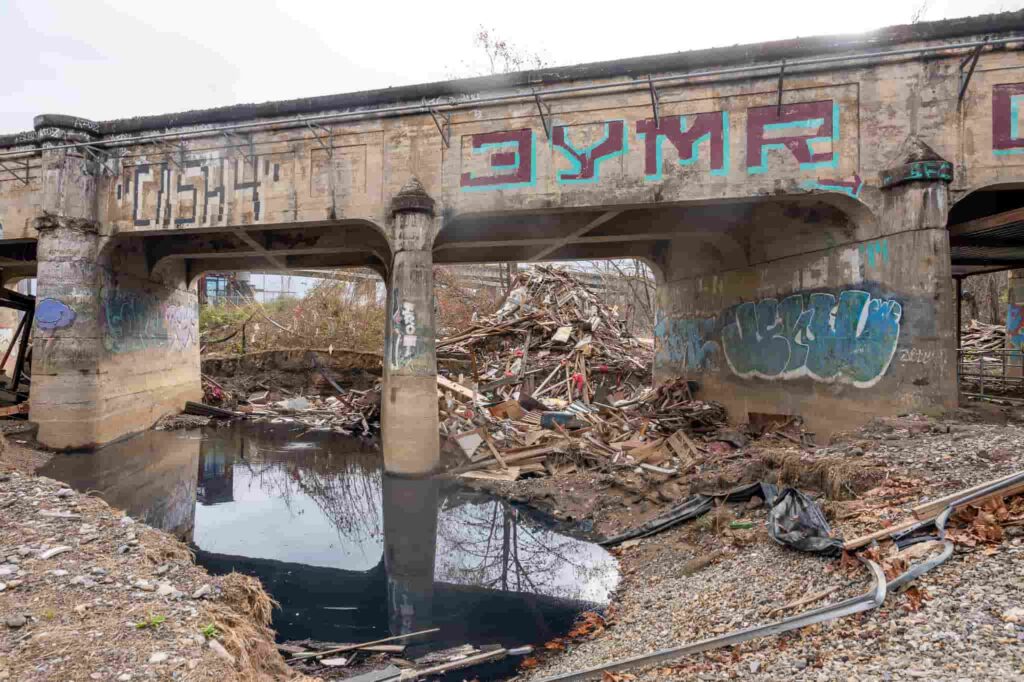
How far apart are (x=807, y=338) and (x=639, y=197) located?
12.8ft

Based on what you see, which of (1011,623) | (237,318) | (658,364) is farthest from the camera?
(237,318)

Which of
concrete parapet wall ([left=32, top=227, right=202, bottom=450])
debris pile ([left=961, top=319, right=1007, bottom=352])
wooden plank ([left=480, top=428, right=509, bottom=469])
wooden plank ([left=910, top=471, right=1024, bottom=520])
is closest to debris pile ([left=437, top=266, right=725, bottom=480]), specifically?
wooden plank ([left=480, top=428, right=509, bottom=469])

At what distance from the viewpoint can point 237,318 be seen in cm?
2592

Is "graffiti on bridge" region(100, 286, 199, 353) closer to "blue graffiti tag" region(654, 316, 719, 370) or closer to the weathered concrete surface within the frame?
"blue graffiti tag" region(654, 316, 719, 370)

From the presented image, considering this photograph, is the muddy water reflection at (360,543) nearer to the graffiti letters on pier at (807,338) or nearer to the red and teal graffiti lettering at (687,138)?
the graffiti letters on pier at (807,338)

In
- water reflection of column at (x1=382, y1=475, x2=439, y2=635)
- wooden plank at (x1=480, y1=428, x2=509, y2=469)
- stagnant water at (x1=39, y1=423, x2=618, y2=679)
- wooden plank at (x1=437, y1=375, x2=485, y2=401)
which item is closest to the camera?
stagnant water at (x1=39, y1=423, x2=618, y2=679)

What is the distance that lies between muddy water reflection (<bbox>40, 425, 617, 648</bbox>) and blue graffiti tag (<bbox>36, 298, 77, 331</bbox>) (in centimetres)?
280

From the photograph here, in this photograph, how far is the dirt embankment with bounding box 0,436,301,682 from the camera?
125 inches

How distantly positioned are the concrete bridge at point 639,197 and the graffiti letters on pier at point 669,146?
0.11 feet

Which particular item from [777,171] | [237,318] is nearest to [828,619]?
[777,171]

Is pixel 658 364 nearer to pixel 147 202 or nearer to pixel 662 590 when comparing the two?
pixel 662 590

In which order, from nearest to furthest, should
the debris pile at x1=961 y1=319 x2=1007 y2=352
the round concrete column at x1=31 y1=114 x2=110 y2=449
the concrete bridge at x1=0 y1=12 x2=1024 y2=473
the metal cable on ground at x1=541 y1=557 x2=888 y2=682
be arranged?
the metal cable on ground at x1=541 y1=557 x2=888 y2=682
the concrete bridge at x1=0 y1=12 x2=1024 y2=473
the round concrete column at x1=31 y1=114 x2=110 y2=449
the debris pile at x1=961 y1=319 x2=1007 y2=352

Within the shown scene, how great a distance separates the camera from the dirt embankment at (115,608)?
3.18 m

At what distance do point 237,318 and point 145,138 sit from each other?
15138mm
